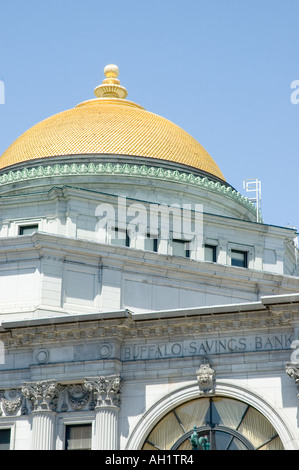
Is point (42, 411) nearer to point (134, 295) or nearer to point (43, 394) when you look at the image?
point (43, 394)

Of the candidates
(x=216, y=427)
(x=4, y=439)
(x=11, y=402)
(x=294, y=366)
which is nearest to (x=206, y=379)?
(x=216, y=427)

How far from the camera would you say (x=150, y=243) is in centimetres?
5356

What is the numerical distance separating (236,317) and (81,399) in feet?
20.0

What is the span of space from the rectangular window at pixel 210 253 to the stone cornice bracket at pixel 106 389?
1777 cm

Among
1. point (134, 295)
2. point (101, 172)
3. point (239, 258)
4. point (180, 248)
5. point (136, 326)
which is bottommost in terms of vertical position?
point (136, 326)

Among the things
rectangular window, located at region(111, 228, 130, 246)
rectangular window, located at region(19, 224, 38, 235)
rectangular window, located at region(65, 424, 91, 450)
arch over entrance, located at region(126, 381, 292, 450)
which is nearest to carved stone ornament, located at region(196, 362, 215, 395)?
arch over entrance, located at region(126, 381, 292, 450)

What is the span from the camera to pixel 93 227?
174ft

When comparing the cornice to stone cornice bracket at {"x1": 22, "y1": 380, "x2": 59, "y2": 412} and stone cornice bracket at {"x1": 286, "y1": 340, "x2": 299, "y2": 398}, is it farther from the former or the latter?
stone cornice bracket at {"x1": 22, "y1": 380, "x2": 59, "y2": 412}

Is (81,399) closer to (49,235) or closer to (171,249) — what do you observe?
(49,235)

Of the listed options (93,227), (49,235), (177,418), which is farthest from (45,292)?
(177,418)

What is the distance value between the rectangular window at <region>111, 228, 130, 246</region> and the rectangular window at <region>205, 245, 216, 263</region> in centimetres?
427

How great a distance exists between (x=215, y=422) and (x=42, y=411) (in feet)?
19.5

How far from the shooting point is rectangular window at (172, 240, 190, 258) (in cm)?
5409

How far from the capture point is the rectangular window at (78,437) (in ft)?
124
